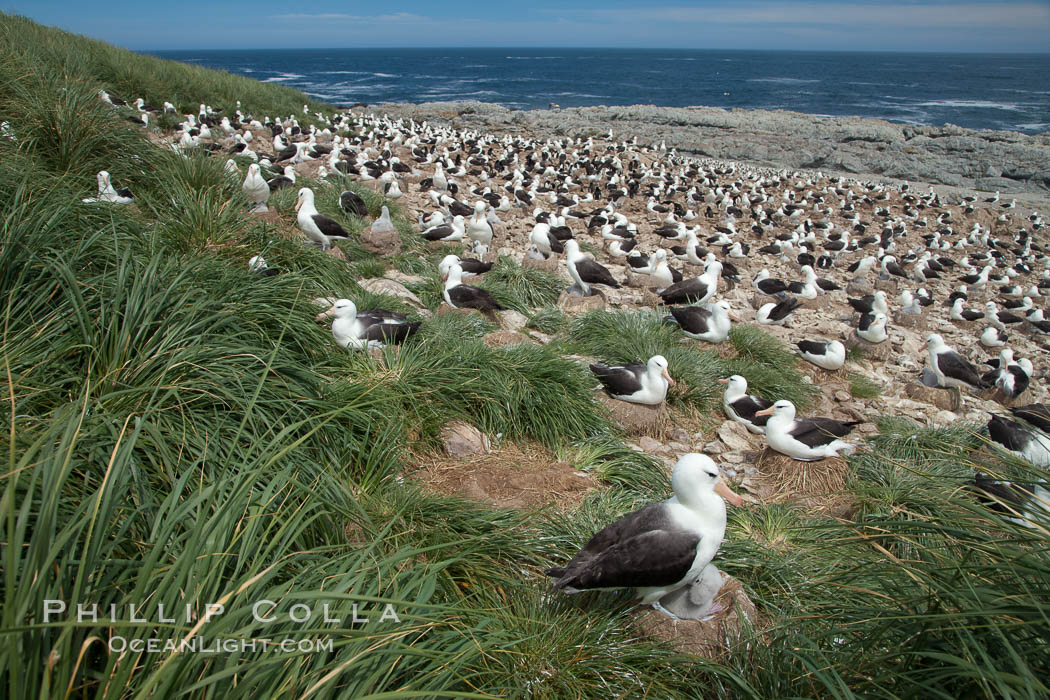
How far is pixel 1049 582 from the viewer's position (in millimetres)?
1854

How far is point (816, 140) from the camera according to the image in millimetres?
40219

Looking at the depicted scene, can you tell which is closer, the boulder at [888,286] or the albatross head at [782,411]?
the albatross head at [782,411]

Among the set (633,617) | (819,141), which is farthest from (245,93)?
(819,141)

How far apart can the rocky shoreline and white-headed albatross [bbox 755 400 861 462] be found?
30.9 m

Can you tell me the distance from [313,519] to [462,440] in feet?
7.63

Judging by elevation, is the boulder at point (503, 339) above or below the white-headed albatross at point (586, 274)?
below

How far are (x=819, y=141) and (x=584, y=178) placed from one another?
2316cm

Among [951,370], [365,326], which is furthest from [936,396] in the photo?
[365,326]

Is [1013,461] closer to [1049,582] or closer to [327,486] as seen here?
[1049,582]

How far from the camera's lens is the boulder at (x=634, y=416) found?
19.6 feet

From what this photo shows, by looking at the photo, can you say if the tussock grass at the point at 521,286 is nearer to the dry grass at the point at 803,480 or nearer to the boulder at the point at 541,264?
the boulder at the point at 541,264

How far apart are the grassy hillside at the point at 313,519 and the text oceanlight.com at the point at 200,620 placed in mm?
19

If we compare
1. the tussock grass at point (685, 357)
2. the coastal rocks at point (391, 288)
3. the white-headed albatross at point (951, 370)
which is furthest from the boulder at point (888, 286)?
the coastal rocks at point (391, 288)

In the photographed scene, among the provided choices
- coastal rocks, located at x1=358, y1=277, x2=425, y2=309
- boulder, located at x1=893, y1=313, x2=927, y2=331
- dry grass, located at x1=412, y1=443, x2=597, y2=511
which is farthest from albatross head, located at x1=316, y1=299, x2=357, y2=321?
boulder, located at x1=893, y1=313, x2=927, y2=331
